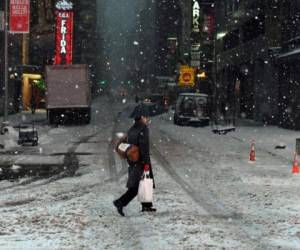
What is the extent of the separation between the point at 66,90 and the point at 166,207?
93.0 feet

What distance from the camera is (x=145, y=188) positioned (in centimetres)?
928

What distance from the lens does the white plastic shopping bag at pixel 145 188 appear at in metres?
9.23

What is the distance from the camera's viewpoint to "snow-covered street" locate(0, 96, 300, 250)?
307 inches

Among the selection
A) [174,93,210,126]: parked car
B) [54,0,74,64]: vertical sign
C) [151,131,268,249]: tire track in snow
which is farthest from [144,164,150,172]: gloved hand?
[54,0,74,64]: vertical sign

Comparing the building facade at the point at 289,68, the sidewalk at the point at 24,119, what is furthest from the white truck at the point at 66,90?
the building facade at the point at 289,68

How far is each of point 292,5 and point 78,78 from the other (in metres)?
14.3

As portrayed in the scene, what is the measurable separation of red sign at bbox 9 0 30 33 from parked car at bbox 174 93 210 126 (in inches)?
526

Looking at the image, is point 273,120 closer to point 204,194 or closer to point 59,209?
point 204,194

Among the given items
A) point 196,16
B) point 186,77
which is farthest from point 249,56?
point 196,16

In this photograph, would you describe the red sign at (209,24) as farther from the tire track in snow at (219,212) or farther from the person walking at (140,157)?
the person walking at (140,157)

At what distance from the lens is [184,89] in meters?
84.2

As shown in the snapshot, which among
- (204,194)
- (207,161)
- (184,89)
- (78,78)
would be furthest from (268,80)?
(184,89)

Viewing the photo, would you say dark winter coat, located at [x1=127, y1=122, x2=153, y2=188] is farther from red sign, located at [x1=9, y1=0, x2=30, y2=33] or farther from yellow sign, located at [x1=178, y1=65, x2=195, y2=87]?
yellow sign, located at [x1=178, y1=65, x2=195, y2=87]

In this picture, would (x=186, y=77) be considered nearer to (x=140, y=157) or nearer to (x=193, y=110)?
(x=193, y=110)
